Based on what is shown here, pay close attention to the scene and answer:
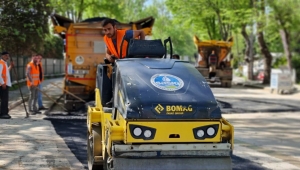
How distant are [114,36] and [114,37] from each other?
0.6 inches

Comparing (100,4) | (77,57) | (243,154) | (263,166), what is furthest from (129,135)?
(100,4)

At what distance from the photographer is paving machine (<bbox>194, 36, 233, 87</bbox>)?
28.3 m

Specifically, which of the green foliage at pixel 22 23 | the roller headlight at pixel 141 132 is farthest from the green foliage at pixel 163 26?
the roller headlight at pixel 141 132

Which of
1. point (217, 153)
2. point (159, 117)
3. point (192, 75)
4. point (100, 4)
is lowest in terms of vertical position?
point (217, 153)

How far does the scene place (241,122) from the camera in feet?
43.9

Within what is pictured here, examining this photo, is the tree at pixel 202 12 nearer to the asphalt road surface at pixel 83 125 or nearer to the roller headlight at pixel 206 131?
the asphalt road surface at pixel 83 125

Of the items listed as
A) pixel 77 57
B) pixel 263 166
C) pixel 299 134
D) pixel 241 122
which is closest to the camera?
pixel 263 166

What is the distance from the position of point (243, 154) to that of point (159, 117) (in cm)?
399

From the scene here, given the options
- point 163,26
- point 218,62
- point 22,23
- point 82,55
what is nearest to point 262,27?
point 218,62

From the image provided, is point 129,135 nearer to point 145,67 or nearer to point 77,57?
point 145,67

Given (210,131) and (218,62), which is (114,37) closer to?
(210,131)

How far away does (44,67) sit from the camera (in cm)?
3831

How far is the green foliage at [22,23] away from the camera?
18.1 metres

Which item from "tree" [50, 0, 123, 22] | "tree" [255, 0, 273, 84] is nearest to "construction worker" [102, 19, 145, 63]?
"tree" [50, 0, 123, 22]
